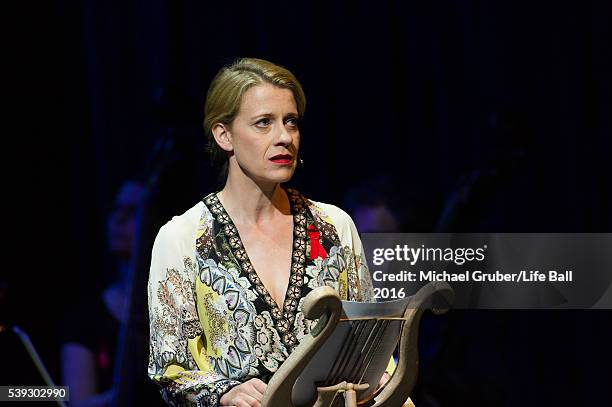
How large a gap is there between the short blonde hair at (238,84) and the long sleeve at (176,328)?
26 centimetres

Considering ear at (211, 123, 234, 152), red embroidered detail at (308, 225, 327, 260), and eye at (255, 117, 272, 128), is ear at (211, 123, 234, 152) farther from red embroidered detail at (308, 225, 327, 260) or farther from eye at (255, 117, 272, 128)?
red embroidered detail at (308, 225, 327, 260)

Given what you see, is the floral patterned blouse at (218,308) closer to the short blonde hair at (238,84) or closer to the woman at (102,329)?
the short blonde hair at (238,84)

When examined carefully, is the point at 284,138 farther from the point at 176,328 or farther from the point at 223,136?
the point at 176,328

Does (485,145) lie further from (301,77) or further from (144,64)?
(144,64)

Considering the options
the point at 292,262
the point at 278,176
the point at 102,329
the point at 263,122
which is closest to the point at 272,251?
the point at 292,262

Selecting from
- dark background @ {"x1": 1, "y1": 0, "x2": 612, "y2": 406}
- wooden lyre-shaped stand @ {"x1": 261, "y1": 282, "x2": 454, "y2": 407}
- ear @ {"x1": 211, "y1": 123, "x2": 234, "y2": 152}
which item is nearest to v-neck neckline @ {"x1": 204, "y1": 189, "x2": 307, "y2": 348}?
ear @ {"x1": 211, "y1": 123, "x2": 234, "y2": 152}

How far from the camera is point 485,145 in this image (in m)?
3.63

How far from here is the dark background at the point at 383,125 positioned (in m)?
3.54

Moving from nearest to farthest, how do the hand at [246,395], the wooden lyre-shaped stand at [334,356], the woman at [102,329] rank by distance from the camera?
1. the wooden lyre-shaped stand at [334,356]
2. the hand at [246,395]
3. the woman at [102,329]

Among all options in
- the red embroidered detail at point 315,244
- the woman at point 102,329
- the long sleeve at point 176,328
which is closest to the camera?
the long sleeve at point 176,328

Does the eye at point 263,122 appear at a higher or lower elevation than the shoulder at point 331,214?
higher

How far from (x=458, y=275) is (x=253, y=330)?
168cm

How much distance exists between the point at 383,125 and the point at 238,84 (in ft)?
5.27

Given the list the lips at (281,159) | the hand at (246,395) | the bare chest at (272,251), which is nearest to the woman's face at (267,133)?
the lips at (281,159)
